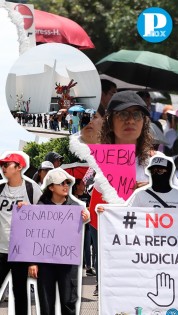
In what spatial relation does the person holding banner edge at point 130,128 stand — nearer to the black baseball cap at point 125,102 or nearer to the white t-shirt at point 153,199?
the black baseball cap at point 125,102

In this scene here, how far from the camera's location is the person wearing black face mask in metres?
9.51

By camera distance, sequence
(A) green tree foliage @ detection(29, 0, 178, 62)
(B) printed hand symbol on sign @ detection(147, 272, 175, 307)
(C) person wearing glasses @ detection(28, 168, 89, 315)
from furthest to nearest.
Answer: (A) green tree foliage @ detection(29, 0, 178, 62), (C) person wearing glasses @ detection(28, 168, 89, 315), (B) printed hand symbol on sign @ detection(147, 272, 175, 307)

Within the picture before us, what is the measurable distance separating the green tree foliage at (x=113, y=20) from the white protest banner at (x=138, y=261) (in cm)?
1838

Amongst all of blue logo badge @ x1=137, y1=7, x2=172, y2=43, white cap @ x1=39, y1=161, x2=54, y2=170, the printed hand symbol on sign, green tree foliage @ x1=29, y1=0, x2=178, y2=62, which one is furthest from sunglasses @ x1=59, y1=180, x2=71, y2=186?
green tree foliage @ x1=29, y1=0, x2=178, y2=62

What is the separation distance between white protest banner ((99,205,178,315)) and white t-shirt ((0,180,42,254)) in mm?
709

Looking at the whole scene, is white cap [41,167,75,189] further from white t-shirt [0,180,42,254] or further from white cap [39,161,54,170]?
white cap [39,161,54,170]

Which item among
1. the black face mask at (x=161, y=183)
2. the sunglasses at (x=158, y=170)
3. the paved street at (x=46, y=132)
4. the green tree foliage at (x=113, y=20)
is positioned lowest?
the black face mask at (x=161, y=183)

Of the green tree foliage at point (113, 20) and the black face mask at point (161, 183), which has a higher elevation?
the green tree foliage at point (113, 20)

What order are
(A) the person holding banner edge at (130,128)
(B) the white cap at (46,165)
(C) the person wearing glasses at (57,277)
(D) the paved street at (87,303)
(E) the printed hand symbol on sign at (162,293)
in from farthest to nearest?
(B) the white cap at (46,165)
(D) the paved street at (87,303)
(A) the person holding banner edge at (130,128)
(C) the person wearing glasses at (57,277)
(E) the printed hand symbol on sign at (162,293)

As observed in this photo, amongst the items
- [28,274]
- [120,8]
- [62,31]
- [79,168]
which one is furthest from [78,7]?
[28,274]

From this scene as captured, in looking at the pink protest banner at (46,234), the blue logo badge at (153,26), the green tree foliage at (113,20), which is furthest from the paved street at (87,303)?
the green tree foliage at (113,20)

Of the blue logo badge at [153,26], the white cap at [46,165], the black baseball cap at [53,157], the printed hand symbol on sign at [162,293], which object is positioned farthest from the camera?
the blue logo badge at [153,26]

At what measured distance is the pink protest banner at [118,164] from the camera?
10.1 metres

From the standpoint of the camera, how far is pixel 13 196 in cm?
1006
